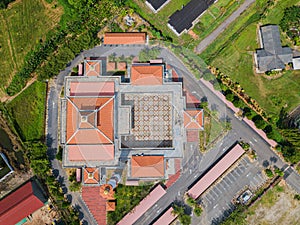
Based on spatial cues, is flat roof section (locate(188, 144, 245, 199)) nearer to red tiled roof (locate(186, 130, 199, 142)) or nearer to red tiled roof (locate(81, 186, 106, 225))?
red tiled roof (locate(186, 130, 199, 142))

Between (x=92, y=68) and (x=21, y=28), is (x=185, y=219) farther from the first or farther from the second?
(x=21, y=28)

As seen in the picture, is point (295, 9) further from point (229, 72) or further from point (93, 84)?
point (93, 84)

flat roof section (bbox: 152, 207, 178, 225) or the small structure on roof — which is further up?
the small structure on roof

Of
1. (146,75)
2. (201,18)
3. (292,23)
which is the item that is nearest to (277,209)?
(146,75)

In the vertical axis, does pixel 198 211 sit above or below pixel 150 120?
below

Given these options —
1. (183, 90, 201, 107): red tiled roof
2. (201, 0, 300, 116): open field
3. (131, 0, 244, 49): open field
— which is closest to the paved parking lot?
(201, 0, 300, 116): open field

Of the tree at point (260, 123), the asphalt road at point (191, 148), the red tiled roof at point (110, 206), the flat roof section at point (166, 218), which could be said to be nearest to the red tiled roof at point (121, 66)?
the asphalt road at point (191, 148)
